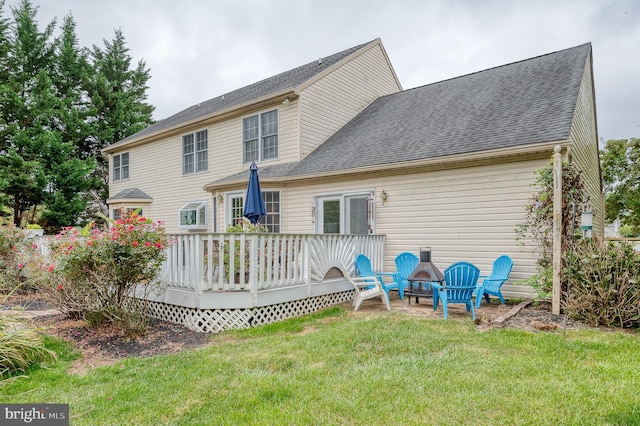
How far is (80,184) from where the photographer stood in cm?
1827

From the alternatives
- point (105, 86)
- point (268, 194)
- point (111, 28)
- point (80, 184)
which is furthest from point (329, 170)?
point (111, 28)

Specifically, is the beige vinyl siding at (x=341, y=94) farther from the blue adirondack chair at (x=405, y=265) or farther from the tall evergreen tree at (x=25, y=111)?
the tall evergreen tree at (x=25, y=111)

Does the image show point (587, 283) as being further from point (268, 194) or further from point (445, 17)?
point (445, 17)

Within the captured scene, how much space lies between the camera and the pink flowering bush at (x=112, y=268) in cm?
472

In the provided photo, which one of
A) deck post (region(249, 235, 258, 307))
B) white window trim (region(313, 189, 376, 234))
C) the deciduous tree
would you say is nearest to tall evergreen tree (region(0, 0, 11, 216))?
white window trim (region(313, 189, 376, 234))

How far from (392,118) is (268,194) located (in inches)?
167

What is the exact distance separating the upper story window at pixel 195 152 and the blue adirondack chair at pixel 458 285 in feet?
31.5

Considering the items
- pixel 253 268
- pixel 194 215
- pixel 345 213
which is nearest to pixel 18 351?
pixel 253 268

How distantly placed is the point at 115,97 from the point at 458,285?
24.8 meters

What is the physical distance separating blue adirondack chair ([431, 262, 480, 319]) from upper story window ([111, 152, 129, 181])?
15.2m

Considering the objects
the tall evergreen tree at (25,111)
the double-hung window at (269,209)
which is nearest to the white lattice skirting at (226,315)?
the double-hung window at (269,209)

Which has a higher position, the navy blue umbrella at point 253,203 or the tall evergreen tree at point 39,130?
the tall evergreen tree at point 39,130

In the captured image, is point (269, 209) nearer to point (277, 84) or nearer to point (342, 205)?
point (342, 205)

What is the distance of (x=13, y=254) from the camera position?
873 cm
